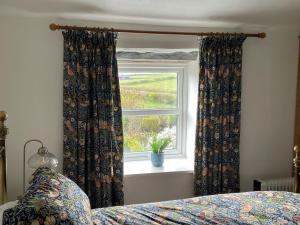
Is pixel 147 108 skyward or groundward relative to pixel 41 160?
skyward

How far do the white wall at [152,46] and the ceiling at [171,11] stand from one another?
0.43 feet

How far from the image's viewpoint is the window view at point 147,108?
3543mm

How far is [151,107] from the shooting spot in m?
3.64

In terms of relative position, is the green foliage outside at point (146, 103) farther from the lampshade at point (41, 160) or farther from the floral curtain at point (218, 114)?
the lampshade at point (41, 160)

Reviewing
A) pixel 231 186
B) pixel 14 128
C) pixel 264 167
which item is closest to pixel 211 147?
pixel 231 186

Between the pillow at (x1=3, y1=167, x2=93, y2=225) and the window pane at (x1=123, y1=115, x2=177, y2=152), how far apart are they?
1.56 metres

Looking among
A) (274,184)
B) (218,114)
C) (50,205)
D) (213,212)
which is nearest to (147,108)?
(218,114)

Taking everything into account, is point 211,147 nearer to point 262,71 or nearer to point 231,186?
point 231,186

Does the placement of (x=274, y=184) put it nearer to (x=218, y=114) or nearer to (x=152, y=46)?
(x=218, y=114)

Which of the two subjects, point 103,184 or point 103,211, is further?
point 103,184

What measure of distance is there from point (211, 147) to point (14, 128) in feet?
5.53

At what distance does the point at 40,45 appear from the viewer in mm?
2895

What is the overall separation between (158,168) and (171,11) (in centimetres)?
142

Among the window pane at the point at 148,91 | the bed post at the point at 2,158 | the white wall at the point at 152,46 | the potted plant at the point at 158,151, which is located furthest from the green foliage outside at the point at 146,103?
the bed post at the point at 2,158
